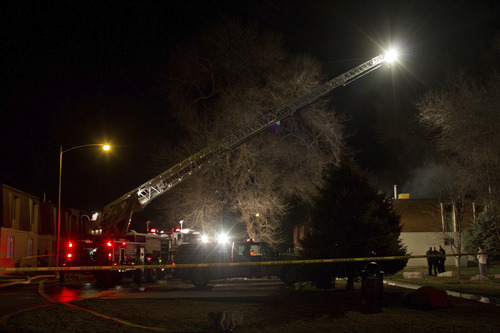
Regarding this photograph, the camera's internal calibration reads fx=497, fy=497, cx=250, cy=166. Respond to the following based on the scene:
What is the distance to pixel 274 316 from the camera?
10.4 meters

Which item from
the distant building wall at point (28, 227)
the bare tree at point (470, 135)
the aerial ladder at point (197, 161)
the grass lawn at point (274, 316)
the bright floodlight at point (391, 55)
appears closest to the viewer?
the grass lawn at point (274, 316)

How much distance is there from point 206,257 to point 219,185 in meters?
12.5

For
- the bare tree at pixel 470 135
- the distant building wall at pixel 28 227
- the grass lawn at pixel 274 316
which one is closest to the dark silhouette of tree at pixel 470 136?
the bare tree at pixel 470 135

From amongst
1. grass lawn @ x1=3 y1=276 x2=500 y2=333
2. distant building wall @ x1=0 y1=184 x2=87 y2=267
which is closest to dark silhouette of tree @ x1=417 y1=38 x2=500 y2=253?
grass lawn @ x1=3 y1=276 x2=500 y2=333

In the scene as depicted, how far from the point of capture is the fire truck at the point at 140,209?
19.4m

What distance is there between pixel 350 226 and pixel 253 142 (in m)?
16.9

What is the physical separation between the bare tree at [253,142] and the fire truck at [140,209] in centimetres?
227

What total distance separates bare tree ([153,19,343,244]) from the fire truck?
2270 millimetres

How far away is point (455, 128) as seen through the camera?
21.8 metres

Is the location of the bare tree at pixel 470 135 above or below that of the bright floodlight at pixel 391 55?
below

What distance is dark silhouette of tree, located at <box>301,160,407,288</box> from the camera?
13836mm

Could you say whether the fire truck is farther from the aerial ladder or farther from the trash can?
the trash can

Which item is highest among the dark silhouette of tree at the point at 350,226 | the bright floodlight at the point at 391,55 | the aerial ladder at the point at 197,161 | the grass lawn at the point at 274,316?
the bright floodlight at the point at 391,55

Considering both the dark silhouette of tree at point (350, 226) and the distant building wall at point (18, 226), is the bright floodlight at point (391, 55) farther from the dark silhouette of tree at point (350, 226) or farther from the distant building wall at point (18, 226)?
the distant building wall at point (18, 226)
